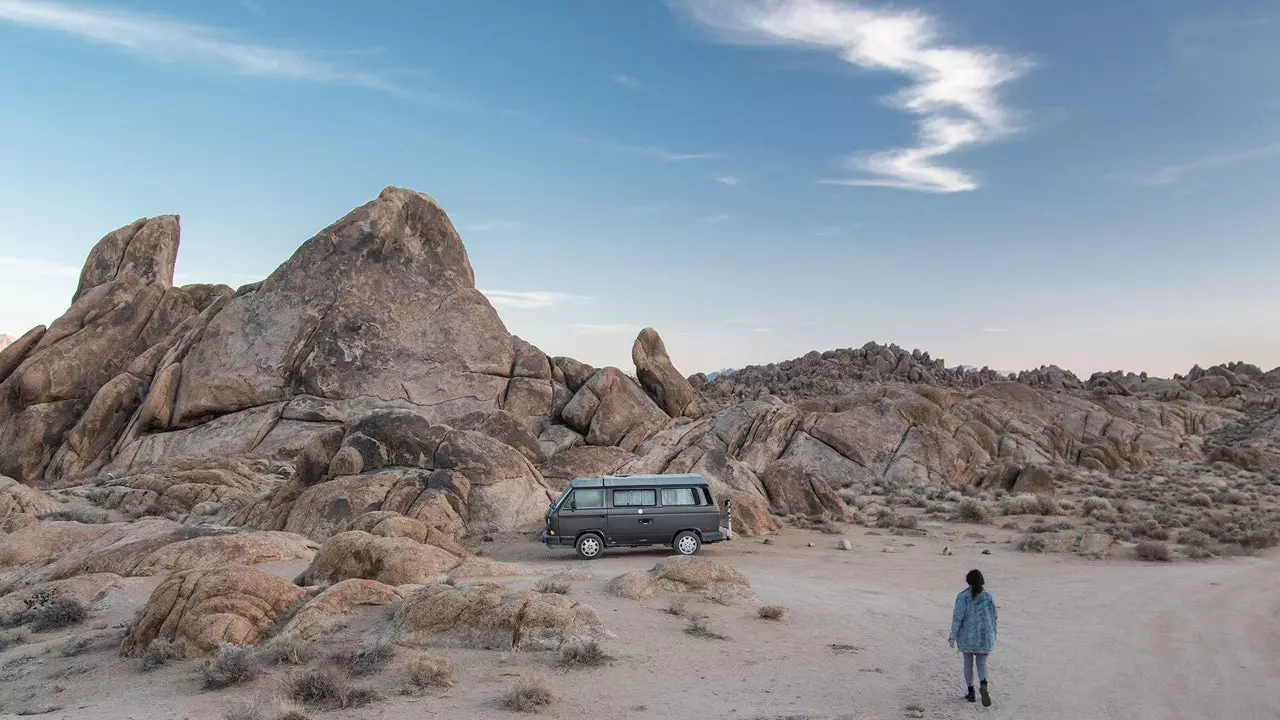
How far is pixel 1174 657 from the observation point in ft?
43.6

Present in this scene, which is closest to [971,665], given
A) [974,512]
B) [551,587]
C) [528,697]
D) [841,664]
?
[841,664]

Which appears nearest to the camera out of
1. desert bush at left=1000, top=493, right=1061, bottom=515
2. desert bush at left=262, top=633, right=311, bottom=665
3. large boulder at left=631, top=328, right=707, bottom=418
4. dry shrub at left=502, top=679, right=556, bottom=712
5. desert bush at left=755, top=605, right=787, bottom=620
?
dry shrub at left=502, top=679, right=556, bottom=712

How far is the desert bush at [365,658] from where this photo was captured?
11.0 metres

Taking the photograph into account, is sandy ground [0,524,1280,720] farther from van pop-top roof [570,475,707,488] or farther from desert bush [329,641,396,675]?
van pop-top roof [570,475,707,488]

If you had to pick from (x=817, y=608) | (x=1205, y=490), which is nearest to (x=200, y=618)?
(x=817, y=608)

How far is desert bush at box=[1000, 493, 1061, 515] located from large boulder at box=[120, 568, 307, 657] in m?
29.6

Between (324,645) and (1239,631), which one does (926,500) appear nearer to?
(1239,631)

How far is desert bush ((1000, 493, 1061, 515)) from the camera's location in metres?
32.8

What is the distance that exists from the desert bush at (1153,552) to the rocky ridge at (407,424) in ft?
13.2

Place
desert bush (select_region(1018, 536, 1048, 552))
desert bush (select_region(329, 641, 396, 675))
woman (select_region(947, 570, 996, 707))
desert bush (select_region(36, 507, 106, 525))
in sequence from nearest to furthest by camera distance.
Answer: woman (select_region(947, 570, 996, 707)) < desert bush (select_region(329, 641, 396, 675)) < desert bush (select_region(1018, 536, 1048, 552)) < desert bush (select_region(36, 507, 106, 525))

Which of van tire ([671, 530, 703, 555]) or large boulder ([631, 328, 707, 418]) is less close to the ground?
large boulder ([631, 328, 707, 418])

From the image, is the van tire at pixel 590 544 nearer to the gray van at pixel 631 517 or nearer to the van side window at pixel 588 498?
the gray van at pixel 631 517

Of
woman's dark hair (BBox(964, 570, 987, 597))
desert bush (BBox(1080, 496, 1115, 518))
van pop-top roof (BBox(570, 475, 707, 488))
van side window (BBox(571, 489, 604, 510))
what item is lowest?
desert bush (BBox(1080, 496, 1115, 518))

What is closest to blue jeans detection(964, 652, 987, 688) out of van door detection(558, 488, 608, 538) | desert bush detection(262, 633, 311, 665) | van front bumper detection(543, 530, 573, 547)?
desert bush detection(262, 633, 311, 665)
